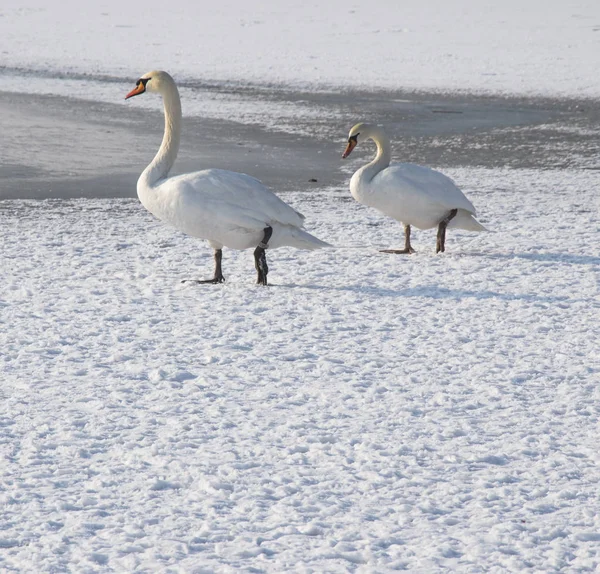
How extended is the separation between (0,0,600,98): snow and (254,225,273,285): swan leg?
40.3 feet

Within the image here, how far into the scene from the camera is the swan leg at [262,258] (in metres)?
6.39

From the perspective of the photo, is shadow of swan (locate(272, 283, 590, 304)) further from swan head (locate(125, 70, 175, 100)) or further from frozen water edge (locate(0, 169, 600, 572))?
swan head (locate(125, 70, 175, 100))

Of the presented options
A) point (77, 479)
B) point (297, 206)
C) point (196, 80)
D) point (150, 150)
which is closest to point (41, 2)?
point (196, 80)

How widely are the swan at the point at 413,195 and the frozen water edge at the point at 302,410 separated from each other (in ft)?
0.94

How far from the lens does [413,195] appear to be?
7164mm

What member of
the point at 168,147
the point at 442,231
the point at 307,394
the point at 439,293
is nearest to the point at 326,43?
the point at 442,231

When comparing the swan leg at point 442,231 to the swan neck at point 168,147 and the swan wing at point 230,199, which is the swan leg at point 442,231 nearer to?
the swan wing at point 230,199

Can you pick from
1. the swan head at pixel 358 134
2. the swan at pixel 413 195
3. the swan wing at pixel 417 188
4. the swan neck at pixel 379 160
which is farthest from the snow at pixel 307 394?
the swan head at pixel 358 134

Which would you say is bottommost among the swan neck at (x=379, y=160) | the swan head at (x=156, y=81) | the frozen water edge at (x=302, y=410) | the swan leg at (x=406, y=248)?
the frozen water edge at (x=302, y=410)

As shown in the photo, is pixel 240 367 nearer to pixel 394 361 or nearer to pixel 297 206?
pixel 394 361

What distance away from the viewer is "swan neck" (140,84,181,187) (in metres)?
6.57

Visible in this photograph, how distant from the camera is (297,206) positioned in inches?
373

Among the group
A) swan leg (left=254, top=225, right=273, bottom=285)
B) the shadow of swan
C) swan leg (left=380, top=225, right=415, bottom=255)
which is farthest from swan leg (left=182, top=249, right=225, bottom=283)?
swan leg (left=380, top=225, right=415, bottom=255)

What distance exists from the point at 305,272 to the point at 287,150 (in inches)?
231
